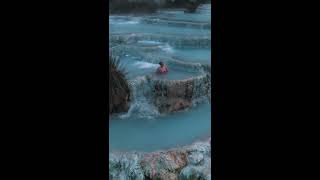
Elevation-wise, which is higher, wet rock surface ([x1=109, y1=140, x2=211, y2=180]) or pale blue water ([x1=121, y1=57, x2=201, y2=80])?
pale blue water ([x1=121, y1=57, x2=201, y2=80])

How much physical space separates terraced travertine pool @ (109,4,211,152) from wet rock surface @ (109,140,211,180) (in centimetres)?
4

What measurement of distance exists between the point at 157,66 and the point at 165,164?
49 centimetres

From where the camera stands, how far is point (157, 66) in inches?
90.9

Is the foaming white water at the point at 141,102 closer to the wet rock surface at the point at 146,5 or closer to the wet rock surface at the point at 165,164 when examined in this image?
the wet rock surface at the point at 165,164

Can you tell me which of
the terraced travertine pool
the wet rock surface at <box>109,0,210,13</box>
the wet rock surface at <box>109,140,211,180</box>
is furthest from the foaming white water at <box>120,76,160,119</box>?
the wet rock surface at <box>109,0,210,13</box>

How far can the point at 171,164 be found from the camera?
2.24m

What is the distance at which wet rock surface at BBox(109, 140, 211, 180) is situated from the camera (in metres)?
2.23

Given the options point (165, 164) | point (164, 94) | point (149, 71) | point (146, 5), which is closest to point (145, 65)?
point (149, 71)

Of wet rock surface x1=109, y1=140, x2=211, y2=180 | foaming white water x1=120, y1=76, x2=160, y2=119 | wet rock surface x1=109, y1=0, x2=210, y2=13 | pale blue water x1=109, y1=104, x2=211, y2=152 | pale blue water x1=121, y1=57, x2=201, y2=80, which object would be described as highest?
wet rock surface x1=109, y1=0, x2=210, y2=13

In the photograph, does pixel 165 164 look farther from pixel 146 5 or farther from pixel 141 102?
pixel 146 5

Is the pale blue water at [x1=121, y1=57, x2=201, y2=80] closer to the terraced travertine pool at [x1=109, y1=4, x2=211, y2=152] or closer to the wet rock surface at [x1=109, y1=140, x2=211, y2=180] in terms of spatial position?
the terraced travertine pool at [x1=109, y1=4, x2=211, y2=152]
